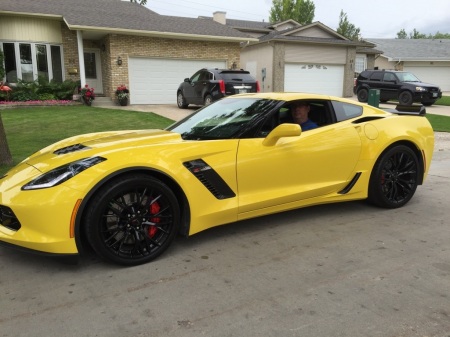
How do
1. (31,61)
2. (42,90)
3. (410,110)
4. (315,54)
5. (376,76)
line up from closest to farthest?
(410,110) < (42,90) < (31,61) < (376,76) < (315,54)

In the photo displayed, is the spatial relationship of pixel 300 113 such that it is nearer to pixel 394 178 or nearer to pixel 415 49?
pixel 394 178

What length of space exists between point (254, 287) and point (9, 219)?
1.97 meters

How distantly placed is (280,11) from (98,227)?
56.5m

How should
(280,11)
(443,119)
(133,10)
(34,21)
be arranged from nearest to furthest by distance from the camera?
(443,119) → (34,21) → (133,10) → (280,11)

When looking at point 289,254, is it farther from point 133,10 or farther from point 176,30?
point 133,10

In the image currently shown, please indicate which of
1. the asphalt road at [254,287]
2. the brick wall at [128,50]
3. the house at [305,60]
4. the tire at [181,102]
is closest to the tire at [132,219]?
the asphalt road at [254,287]

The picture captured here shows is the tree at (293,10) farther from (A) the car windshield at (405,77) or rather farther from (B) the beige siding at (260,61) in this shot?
(A) the car windshield at (405,77)

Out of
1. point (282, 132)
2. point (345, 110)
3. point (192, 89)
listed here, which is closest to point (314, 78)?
point (192, 89)

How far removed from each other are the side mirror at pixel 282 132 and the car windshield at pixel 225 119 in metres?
0.23

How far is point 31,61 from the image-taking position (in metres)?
18.0

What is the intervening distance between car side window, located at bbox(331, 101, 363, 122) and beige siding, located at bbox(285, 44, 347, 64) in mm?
19629

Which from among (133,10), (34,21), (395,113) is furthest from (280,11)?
(395,113)

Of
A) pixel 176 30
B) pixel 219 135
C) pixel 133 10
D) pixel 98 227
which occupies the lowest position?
pixel 98 227

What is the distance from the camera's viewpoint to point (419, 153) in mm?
4906
